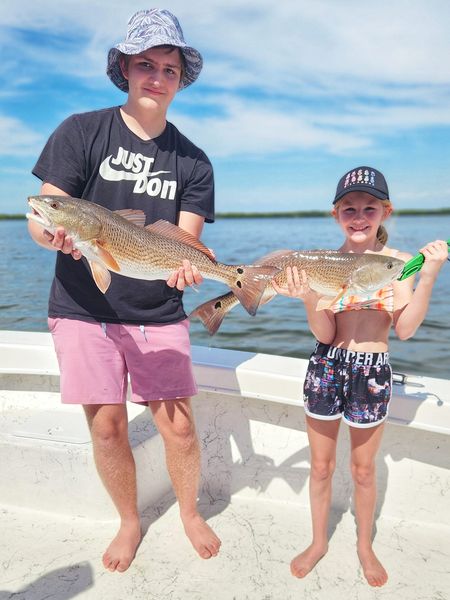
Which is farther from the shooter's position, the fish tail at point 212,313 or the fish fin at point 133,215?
the fish tail at point 212,313

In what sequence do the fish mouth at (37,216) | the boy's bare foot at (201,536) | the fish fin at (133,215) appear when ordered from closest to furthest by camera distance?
1. the fish mouth at (37,216)
2. the fish fin at (133,215)
3. the boy's bare foot at (201,536)

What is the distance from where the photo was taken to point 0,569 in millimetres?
3254

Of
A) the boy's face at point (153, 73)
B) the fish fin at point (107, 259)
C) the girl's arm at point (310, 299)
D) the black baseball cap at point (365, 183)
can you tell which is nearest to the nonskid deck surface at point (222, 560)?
the girl's arm at point (310, 299)

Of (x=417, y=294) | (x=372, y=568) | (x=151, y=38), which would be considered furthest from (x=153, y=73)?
(x=372, y=568)

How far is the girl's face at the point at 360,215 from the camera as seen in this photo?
3.23 meters

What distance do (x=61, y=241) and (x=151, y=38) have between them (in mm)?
1314

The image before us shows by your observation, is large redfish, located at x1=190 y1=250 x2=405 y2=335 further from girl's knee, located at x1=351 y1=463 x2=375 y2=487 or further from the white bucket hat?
the white bucket hat

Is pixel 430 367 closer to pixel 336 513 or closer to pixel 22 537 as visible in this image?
pixel 336 513

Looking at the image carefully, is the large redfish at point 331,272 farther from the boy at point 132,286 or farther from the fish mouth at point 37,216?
the fish mouth at point 37,216

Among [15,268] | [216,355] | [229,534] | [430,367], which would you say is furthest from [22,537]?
[15,268]

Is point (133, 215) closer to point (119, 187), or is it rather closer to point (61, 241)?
point (119, 187)

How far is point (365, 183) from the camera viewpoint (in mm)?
3141

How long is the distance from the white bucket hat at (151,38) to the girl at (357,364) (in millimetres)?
1262

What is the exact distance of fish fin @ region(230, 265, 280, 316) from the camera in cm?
321
